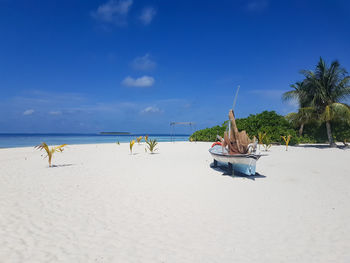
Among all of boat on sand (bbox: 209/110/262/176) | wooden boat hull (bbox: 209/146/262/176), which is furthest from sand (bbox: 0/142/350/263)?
boat on sand (bbox: 209/110/262/176)

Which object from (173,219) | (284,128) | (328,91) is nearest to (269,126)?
(284,128)

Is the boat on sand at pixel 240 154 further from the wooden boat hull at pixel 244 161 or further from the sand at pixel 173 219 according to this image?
the sand at pixel 173 219

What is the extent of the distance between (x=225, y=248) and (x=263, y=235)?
82 cm

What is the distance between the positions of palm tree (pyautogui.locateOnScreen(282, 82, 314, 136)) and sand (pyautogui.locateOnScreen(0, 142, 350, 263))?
48.3ft

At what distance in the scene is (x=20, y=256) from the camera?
2748 millimetres

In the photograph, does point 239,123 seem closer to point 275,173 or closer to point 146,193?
point 275,173

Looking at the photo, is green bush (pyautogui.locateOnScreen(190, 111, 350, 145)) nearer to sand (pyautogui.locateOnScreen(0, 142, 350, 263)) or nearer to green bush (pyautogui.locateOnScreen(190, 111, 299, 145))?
green bush (pyautogui.locateOnScreen(190, 111, 299, 145))

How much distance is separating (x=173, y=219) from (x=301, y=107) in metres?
21.7

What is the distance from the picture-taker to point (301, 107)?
2103 centimetres

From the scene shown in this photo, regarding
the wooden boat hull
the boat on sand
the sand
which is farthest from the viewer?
the boat on sand

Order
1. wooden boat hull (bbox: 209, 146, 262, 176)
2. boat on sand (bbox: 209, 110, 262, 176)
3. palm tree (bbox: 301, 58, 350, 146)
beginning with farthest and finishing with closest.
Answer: palm tree (bbox: 301, 58, 350, 146) < boat on sand (bbox: 209, 110, 262, 176) < wooden boat hull (bbox: 209, 146, 262, 176)

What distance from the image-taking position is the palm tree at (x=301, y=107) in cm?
1991

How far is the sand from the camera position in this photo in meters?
2.88

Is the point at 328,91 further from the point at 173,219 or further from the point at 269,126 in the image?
the point at 173,219
